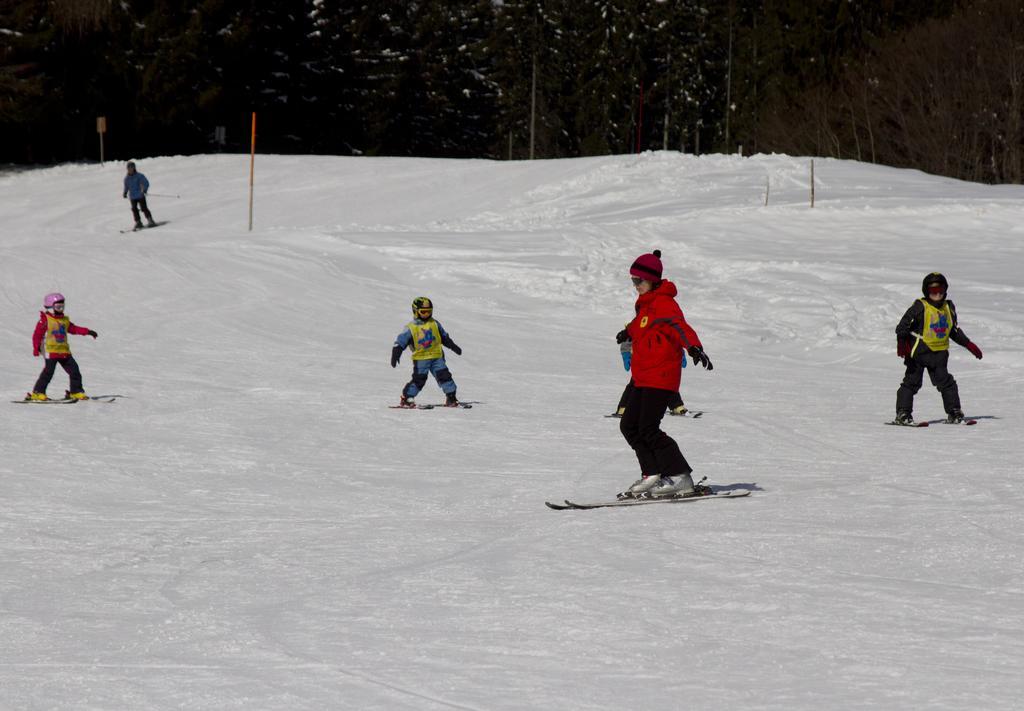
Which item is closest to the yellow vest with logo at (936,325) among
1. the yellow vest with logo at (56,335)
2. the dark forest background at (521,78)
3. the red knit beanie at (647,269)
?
the red knit beanie at (647,269)

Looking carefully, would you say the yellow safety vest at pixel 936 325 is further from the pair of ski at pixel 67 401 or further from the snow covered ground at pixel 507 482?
the pair of ski at pixel 67 401

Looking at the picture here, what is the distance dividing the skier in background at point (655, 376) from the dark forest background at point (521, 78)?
36861 mm

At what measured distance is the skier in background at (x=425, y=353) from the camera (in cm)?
1381

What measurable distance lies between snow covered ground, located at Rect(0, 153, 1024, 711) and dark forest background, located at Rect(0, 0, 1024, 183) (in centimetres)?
1943

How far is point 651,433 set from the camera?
853 cm

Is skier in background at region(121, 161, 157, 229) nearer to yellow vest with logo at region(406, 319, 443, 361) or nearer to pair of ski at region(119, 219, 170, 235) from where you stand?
pair of ski at region(119, 219, 170, 235)

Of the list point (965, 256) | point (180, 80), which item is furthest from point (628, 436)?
point (180, 80)

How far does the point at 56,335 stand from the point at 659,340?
26.0ft

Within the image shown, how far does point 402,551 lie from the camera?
722 cm

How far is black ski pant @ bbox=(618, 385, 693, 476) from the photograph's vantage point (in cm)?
848

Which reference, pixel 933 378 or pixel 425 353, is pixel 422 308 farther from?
pixel 933 378

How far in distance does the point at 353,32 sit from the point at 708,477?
56.8 m

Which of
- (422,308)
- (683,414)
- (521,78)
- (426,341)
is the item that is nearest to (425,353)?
(426,341)

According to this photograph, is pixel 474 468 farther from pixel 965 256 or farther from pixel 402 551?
pixel 965 256
